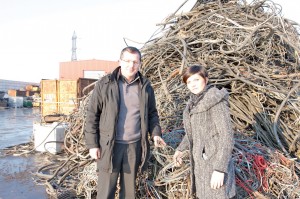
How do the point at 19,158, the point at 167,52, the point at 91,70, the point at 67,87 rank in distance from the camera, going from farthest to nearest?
the point at 91,70 < the point at 67,87 < the point at 19,158 < the point at 167,52

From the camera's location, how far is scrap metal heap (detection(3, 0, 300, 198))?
2785 mm

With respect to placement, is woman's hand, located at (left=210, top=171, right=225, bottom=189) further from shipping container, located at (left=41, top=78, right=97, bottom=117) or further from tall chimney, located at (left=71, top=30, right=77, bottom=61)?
tall chimney, located at (left=71, top=30, right=77, bottom=61)

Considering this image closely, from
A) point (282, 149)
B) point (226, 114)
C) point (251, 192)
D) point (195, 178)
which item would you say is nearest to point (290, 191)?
point (251, 192)

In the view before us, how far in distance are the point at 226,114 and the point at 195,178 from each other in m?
0.59

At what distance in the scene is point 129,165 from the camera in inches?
95.8

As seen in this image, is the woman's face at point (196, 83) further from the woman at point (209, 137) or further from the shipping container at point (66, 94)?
the shipping container at point (66, 94)

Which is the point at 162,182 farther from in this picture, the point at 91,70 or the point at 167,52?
the point at 91,70

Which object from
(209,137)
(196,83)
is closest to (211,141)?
(209,137)

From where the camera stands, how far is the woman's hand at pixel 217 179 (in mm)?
1831

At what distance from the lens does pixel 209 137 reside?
1.92m

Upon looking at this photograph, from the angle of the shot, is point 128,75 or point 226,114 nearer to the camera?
point 226,114

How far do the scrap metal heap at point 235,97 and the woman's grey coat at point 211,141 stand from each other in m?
0.66

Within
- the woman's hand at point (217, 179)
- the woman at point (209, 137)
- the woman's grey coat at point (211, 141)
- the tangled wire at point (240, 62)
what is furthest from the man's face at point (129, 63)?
the tangled wire at point (240, 62)

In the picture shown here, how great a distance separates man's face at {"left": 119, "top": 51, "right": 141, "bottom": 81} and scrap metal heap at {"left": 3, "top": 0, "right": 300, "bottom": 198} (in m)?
1.07
